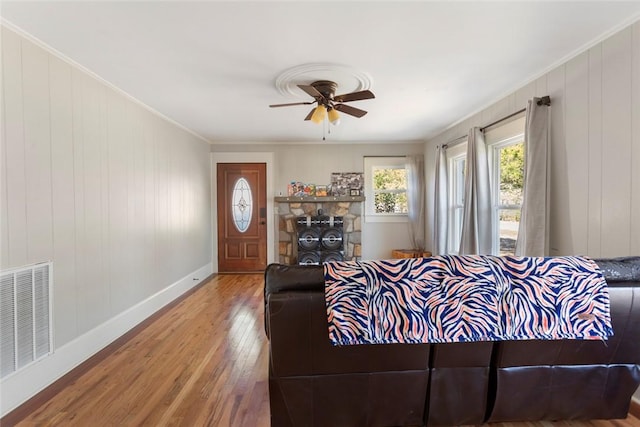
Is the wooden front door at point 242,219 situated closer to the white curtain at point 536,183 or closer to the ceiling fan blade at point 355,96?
the ceiling fan blade at point 355,96

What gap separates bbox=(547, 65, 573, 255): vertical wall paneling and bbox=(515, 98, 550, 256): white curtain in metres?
0.07

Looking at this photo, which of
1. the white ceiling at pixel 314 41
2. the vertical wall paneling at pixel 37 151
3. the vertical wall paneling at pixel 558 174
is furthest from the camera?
the vertical wall paneling at pixel 558 174

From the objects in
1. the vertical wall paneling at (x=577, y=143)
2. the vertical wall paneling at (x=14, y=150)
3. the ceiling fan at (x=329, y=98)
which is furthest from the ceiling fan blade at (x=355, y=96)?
the vertical wall paneling at (x=14, y=150)

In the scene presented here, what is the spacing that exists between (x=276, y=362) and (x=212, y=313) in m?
2.22

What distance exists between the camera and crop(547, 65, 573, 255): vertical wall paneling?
2.29m

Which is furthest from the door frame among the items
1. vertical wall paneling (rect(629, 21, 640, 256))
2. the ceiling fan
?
vertical wall paneling (rect(629, 21, 640, 256))

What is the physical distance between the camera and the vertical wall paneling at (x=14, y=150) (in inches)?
70.1

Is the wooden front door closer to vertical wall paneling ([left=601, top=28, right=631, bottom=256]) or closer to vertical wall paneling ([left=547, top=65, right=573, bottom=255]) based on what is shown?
vertical wall paneling ([left=547, top=65, right=573, bottom=255])

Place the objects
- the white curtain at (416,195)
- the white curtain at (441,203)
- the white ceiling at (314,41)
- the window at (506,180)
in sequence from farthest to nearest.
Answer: the white curtain at (416,195)
the white curtain at (441,203)
the window at (506,180)
the white ceiling at (314,41)

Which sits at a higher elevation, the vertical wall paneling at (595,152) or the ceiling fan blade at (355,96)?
the ceiling fan blade at (355,96)

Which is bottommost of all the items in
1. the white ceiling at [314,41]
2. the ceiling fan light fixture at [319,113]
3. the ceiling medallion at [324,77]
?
the ceiling fan light fixture at [319,113]

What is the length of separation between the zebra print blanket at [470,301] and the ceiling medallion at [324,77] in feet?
5.52

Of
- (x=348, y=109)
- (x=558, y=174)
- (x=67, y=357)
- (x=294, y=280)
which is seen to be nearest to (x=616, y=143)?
(x=558, y=174)

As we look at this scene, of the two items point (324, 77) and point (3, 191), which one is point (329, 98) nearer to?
point (324, 77)
